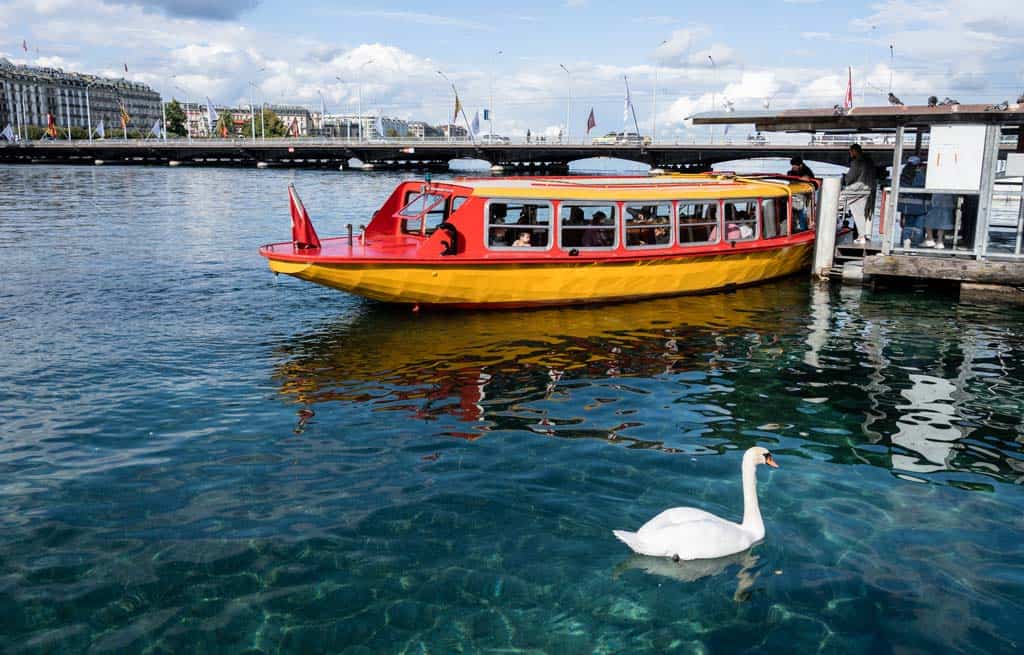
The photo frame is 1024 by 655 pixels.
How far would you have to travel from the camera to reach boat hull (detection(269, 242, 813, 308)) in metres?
18.0

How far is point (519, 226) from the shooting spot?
1914cm

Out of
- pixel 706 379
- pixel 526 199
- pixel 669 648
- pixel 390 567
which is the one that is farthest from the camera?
pixel 526 199

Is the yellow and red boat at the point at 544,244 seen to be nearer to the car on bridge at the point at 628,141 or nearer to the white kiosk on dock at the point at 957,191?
the white kiosk on dock at the point at 957,191

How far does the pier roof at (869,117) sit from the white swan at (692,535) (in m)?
15.5

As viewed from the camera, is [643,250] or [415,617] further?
[643,250]

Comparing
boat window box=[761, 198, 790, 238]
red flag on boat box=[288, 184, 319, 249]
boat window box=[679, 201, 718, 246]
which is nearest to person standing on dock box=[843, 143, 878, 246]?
boat window box=[761, 198, 790, 238]

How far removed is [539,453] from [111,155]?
146m

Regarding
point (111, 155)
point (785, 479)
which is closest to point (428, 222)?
point (785, 479)

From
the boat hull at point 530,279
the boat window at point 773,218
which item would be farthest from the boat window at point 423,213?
the boat window at point 773,218

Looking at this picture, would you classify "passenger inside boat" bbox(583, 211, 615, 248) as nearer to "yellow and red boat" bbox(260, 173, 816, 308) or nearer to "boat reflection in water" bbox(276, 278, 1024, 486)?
"yellow and red boat" bbox(260, 173, 816, 308)

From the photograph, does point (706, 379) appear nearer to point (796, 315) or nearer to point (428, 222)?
point (796, 315)

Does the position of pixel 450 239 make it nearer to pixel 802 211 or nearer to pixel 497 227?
pixel 497 227

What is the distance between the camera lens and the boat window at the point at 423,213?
2038 centimetres

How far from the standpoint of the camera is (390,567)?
821cm
